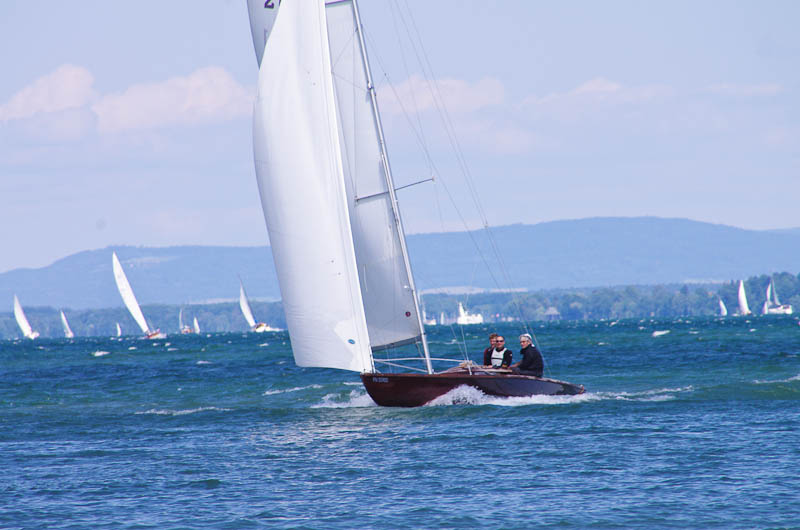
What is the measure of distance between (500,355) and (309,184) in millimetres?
6768

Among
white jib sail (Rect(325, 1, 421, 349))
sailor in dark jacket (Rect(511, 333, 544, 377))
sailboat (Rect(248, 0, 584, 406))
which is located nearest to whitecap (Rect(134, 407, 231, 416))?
sailboat (Rect(248, 0, 584, 406))

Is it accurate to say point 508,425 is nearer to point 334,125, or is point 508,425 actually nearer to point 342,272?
point 342,272

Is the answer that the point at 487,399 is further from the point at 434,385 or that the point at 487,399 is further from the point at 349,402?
the point at 349,402

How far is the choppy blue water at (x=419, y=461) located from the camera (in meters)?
16.9

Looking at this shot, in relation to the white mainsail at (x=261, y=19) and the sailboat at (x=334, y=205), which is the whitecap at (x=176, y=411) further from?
the white mainsail at (x=261, y=19)

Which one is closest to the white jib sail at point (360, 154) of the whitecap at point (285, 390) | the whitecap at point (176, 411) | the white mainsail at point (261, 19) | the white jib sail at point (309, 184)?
the white jib sail at point (309, 184)

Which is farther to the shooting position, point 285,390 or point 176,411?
point 285,390

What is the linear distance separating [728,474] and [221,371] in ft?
148

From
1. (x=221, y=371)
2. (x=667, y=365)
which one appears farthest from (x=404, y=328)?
(x=221, y=371)

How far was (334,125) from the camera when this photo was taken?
1073 inches

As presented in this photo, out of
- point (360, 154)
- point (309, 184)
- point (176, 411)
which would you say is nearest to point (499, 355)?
point (360, 154)

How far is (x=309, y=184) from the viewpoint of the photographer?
27.3 m

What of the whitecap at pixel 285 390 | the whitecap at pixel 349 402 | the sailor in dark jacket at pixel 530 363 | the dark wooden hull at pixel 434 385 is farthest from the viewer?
the whitecap at pixel 285 390

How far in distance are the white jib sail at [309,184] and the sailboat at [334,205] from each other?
0.02 m
